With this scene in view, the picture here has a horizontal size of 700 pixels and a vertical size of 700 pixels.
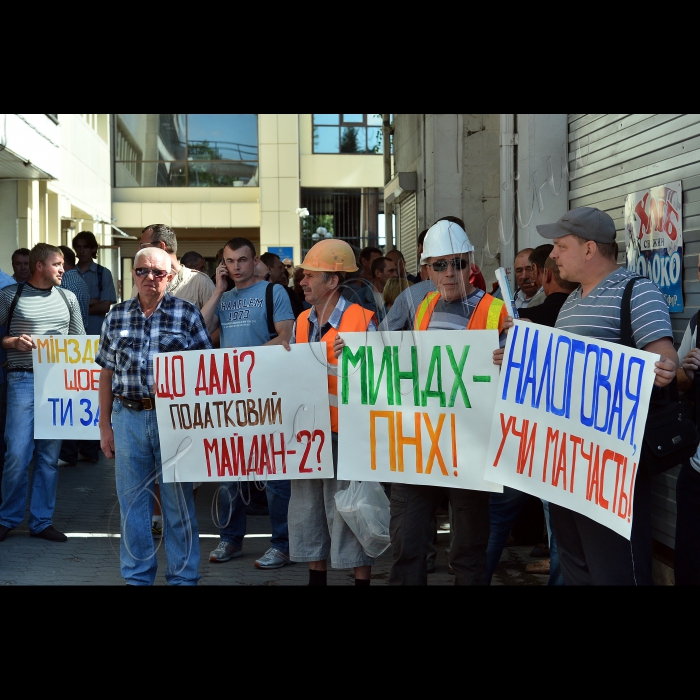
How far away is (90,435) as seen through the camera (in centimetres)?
641

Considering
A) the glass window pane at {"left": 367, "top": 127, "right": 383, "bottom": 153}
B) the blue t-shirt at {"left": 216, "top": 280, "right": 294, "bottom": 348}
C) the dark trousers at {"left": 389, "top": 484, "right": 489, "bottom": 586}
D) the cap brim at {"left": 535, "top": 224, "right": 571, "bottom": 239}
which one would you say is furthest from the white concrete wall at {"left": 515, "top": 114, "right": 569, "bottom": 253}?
the glass window pane at {"left": 367, "top": 127, "right": 383, "bottom": 153}

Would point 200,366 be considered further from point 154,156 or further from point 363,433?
point 154,156

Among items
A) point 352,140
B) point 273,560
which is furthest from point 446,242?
point 352,140

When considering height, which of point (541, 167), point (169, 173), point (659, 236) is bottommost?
point (659, 236)

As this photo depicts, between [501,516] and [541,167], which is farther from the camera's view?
[541,167]

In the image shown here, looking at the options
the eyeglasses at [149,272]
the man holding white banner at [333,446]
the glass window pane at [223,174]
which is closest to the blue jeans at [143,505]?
the man holding white banner at [333,446]

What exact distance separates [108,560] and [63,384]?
4.17 feet

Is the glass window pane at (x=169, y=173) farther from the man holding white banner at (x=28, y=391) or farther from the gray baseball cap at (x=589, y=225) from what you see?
the gray baseball cap at (x=589, y=225)

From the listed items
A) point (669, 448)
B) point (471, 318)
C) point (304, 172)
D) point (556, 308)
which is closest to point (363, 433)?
point (471, 318)

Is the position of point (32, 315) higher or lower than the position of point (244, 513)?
higher

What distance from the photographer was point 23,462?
6.58 metres

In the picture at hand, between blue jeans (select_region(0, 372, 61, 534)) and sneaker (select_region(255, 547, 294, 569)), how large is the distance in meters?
1.71

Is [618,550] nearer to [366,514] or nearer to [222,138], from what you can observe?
[366,514]

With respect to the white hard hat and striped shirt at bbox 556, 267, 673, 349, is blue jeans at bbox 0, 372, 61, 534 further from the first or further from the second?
striped shirt at bbox 556, 267, 673, 349
